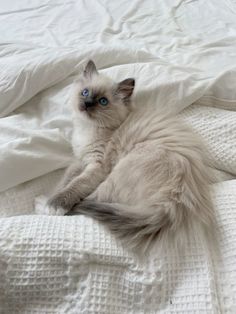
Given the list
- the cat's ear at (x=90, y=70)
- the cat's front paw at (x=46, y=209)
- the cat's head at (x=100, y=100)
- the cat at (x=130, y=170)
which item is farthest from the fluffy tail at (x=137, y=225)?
the cat's ear at (x=90, y=70)

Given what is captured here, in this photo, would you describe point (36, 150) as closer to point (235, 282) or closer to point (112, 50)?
point (112, 50)

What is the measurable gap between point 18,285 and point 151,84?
0.79 metres

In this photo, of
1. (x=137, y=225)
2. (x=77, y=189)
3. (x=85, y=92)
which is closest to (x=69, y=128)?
(x=85, y=92)

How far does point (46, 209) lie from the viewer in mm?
936

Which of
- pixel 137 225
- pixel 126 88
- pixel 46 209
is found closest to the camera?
pixel 137 225

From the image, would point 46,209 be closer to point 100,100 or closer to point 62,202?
point 62,202

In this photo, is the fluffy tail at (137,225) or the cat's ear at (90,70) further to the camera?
the cat's ear at (90,70)

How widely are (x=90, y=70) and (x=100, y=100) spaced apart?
4.5 inches

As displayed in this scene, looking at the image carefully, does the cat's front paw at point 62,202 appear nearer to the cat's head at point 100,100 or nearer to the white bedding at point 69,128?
the white bedding at point 69,128

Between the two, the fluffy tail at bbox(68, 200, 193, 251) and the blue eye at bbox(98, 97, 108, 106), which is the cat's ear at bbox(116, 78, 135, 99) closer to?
the blue eye at bbox(98, 97, 108, 106)

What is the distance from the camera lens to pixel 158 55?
1.41m

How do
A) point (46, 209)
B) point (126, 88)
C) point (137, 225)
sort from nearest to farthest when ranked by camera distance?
point (137, 225)
point (46, 209)
point (126, 88)

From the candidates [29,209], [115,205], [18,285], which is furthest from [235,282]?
[29,209]

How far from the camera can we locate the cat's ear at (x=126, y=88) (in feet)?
3.68
